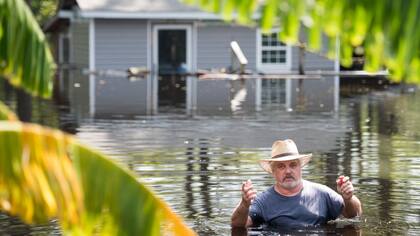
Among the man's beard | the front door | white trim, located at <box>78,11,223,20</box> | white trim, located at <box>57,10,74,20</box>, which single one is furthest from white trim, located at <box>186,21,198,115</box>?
the man's beard

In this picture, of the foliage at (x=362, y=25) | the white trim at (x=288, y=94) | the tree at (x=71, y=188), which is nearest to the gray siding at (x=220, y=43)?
the white trim at (x=288, y=94)

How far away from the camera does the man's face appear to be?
32.2 ft

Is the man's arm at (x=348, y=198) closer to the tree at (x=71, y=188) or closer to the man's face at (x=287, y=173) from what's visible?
the man's face at (x=287, y=173)

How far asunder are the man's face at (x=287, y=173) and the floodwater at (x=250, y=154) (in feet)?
1.87

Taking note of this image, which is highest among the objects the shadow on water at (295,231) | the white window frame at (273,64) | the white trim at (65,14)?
the white trim at (65,14)

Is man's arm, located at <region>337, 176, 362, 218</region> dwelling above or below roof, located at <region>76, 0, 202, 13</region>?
below

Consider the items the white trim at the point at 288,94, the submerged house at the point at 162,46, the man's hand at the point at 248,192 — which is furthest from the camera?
the submerged house at the point at 162,46

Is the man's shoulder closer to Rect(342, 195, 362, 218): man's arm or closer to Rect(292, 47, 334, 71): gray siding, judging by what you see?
Rect(342, 195, 362, 218): man's arm

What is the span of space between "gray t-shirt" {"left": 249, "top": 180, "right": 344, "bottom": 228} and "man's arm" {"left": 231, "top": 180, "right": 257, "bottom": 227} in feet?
0.62

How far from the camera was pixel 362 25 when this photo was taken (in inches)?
126

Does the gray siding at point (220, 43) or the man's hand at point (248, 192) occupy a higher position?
the gray siding at point (220, 43)

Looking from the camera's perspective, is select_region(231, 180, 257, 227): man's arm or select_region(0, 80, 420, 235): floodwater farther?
select_region(0, 80, 420, 235): floodwater

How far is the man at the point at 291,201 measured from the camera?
32.4 feet

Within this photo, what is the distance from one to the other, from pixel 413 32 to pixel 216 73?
43.2 meters
